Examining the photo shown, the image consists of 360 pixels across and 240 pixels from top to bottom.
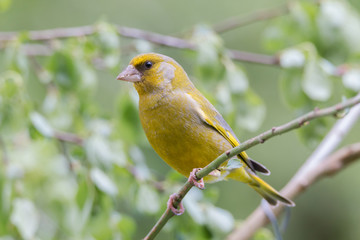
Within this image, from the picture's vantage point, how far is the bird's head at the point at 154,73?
7.80ft

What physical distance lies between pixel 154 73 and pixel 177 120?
0.29 metres

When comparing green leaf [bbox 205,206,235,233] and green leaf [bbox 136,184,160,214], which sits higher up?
green leaf [bbox 136,184,160,214]

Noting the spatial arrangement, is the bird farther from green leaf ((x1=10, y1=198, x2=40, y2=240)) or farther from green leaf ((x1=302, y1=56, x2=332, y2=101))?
green leaf ((x1=10, y1=198, x2=40, y2=240))

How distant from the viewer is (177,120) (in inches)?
87.0

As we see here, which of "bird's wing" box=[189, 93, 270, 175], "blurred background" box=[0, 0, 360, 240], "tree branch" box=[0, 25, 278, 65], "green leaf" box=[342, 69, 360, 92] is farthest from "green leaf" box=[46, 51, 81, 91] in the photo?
"green leaf" box=[342, 69, 360, 92]

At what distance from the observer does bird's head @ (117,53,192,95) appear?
7.80 ft

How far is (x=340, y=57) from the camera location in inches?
Result: 117

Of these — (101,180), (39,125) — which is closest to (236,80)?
(101,180)

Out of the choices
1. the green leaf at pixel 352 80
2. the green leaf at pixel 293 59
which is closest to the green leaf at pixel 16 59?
the green leaf at pixel 293 59

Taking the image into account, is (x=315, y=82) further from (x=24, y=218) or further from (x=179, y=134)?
(x=24, y=218)

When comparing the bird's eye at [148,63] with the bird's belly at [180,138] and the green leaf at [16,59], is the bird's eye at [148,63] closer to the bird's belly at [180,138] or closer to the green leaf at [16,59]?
the bird's belly at [180,138]

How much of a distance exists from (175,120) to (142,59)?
13.6 inches

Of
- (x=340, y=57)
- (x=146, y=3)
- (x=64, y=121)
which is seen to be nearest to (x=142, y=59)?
(x=64, y=121)

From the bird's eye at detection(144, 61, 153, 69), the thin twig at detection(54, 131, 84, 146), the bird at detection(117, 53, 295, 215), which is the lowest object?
the thin twig at detection(54, 131, 84, 146)
